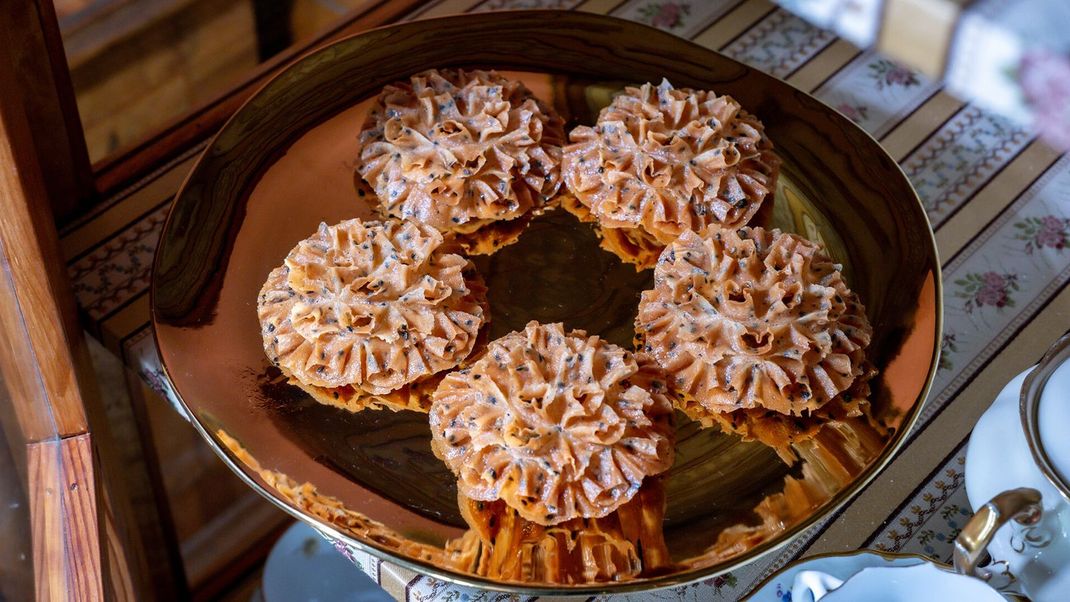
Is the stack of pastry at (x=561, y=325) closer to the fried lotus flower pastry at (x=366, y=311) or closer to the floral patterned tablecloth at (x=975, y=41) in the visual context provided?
the fried lotus flower pastry at (x=366, y=311)

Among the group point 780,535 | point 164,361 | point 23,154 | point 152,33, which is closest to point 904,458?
point 780,535

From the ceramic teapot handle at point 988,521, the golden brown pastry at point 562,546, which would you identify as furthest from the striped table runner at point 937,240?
the ceramic teapot handle at point 988,521

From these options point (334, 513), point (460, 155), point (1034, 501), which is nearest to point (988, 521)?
point (1034, 501)

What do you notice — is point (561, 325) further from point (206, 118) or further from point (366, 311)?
point (206, 118)

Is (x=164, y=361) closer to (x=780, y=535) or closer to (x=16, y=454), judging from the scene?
(x=16, y=454)

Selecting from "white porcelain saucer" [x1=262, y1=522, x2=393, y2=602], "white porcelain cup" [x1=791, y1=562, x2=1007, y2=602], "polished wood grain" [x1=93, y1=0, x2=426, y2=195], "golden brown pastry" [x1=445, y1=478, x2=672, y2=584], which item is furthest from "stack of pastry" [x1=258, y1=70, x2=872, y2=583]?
"white porcelain saucer" [x1=262, y1=522, x2=393, y2=602]

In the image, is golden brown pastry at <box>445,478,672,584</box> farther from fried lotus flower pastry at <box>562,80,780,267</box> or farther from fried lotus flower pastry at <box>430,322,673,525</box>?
fried lotus flower pastry at <box>562,80,780,267</box>
